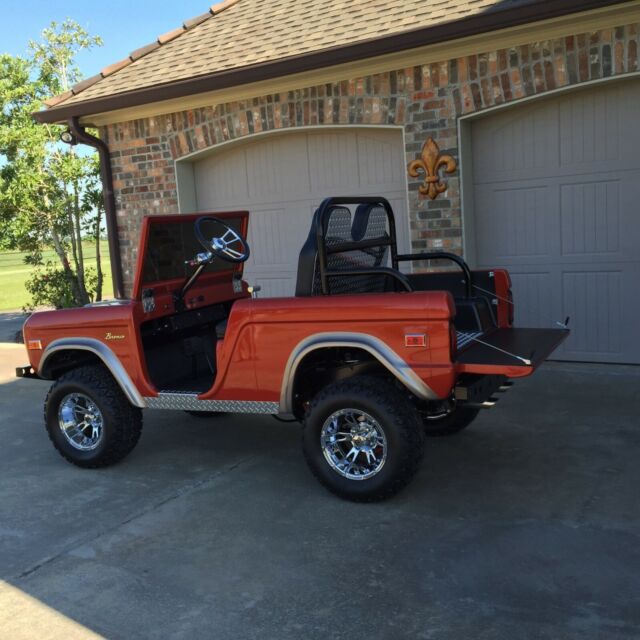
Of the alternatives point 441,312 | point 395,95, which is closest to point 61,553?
point 441,312

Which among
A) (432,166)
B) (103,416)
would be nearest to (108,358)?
(103,416)

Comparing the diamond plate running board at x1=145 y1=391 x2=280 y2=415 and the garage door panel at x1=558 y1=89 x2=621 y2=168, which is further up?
the garage door panel at x1=558 y1=89 x2=621 y2=168

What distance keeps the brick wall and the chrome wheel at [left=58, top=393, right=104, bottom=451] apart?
12.7 feet

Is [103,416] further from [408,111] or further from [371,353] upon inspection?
[408,111]

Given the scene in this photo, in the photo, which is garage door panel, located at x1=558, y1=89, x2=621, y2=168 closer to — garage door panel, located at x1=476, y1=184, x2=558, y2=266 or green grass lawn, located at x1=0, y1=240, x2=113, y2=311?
garage door panel, located at x1=476, y1=184, x2=558, y2=266

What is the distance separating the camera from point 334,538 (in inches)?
148

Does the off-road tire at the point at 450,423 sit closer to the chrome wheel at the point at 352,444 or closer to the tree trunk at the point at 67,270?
the chrome wheel at the point at 352,444

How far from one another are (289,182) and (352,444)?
16.4ft

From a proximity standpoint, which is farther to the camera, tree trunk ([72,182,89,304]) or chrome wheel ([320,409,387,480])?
tree trunk ([72,182,89,304])

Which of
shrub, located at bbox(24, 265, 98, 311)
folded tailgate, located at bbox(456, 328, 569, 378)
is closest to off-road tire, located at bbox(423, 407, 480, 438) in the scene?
folded tailgate, located at bbox(456, 328, 569, 378)

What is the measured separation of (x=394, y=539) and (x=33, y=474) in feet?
9.06

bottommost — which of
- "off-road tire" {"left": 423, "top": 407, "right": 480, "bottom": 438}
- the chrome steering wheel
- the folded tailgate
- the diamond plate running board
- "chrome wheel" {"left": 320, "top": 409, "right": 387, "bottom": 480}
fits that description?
"off-road tire" {"left": 423, "top": 407, "right": 480, "bottom": 438}

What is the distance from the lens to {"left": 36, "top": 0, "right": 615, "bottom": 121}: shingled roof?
6688 millimetres

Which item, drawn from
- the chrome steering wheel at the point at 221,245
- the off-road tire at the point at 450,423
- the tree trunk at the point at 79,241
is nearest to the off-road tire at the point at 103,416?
the chrome steering wheel at the point at 221,245
